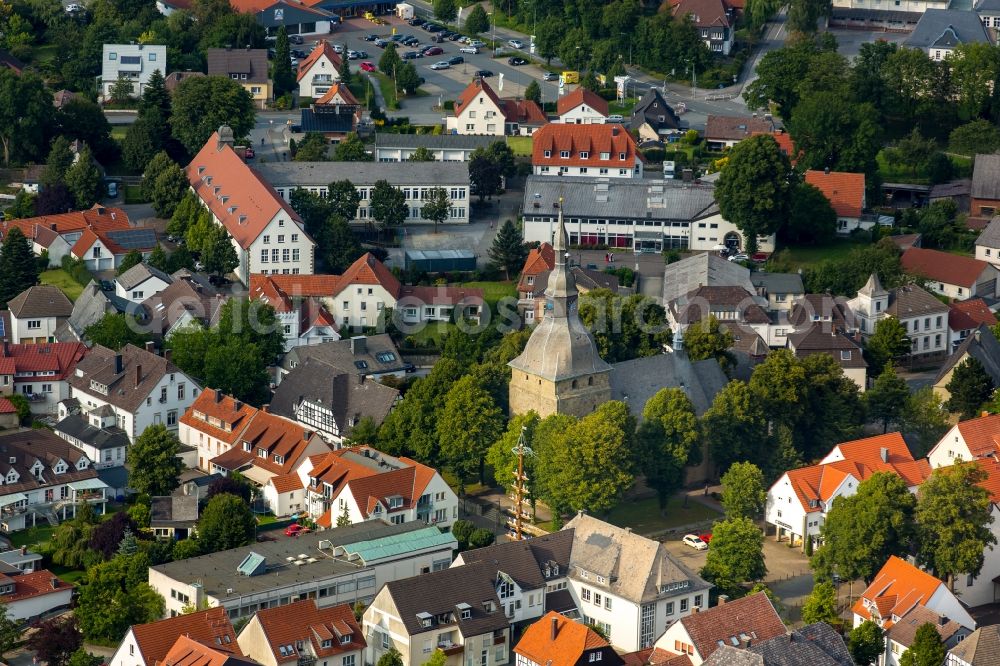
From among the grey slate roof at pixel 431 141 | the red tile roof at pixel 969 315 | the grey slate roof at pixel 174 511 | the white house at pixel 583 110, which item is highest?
the white house at pixel 583 110

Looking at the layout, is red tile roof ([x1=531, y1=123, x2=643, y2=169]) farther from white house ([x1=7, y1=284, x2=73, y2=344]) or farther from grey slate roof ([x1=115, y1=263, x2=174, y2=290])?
white house ([x1=7, y1=284, x2=73, y2=344])

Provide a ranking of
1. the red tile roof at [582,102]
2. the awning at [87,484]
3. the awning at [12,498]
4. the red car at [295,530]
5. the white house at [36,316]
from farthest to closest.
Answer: the red tile roof at [582,102], the white house at [36,316], the awning at [87,484], the awning at [12,498], the red car at [295,530]

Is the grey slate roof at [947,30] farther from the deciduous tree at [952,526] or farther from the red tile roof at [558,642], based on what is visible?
the red tile roof at [558,642]

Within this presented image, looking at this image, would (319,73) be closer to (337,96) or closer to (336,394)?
(337,96)

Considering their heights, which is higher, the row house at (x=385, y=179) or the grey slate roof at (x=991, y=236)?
the row house at (x=385, y=179)

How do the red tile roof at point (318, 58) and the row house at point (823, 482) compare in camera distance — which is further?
the red tile roof at point (318, 58)

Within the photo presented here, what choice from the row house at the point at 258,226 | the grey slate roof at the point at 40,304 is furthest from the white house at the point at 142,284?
the row house at the point at 258,226
